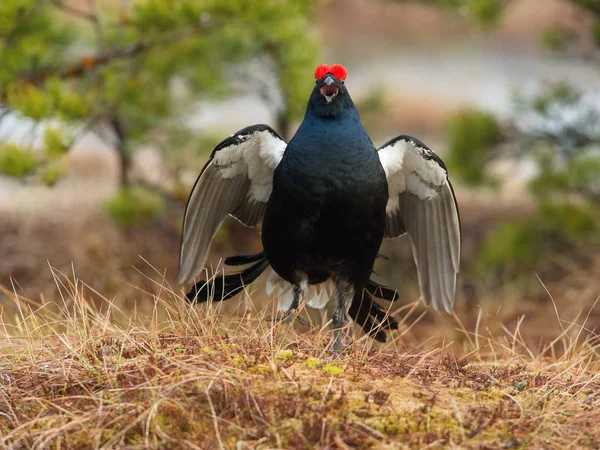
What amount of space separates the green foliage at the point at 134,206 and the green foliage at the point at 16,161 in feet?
7.66

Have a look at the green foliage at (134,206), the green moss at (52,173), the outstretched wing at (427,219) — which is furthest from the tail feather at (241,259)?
the green foliage at (134,206)

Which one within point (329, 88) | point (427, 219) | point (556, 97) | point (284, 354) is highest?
point (329, 88)

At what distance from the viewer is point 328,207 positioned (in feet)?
12.9

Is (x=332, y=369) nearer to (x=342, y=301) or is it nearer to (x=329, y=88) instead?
(x=342, y=301)

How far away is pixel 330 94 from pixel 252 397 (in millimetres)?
1848

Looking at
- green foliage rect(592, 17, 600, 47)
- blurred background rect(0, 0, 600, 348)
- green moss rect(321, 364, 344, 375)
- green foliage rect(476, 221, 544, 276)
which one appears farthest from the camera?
green foliage rect(476, 221, 544, 276)

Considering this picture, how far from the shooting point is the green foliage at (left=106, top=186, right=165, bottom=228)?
796 centimetres

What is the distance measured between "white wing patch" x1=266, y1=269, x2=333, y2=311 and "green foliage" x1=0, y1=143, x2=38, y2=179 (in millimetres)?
1936

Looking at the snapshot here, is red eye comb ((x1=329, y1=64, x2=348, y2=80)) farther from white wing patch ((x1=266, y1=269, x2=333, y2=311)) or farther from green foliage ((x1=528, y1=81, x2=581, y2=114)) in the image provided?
green foliage ((x1=528, y1=81, x2=581, y2=114))

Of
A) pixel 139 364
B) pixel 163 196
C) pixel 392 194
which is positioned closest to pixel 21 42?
pixel 163 196

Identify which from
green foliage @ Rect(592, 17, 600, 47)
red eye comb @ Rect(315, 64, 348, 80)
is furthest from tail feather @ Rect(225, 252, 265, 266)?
green foliage @ Rect(592, 17, 600, 47)

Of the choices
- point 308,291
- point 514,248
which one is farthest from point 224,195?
point 514,248

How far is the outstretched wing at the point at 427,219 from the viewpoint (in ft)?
14.5

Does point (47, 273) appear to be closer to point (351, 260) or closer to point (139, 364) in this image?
point (351, 260)
